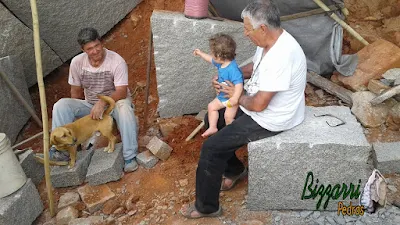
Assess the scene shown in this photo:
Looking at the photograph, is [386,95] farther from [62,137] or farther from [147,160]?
[62,137]

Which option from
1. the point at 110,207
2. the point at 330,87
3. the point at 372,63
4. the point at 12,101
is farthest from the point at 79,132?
the point at 372,63

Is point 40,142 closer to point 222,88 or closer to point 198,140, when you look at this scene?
point 198,140

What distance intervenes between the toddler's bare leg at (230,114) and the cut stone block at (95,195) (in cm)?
152

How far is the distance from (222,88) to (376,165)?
1772 millimetres

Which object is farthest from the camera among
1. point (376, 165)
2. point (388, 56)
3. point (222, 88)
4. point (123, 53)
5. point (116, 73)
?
point (123, 53)

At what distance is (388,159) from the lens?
4.03 meters

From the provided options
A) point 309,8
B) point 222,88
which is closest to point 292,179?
point 222,88

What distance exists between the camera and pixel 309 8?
517cm

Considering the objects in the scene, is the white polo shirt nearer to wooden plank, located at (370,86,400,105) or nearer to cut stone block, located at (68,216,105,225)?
wooden plank, located at (370,86,400,105)

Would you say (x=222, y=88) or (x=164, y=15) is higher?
(x=164, y=15)

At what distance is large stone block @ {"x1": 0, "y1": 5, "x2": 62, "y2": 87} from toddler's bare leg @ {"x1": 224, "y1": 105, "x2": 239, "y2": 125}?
335 centimetres

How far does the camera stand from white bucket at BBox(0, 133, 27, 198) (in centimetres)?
379

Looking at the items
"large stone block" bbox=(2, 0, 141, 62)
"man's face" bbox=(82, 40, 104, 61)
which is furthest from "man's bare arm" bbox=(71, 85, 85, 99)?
"large stone block" bbox=(2, 0, 141, 62)

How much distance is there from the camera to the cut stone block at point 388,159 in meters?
4.02
